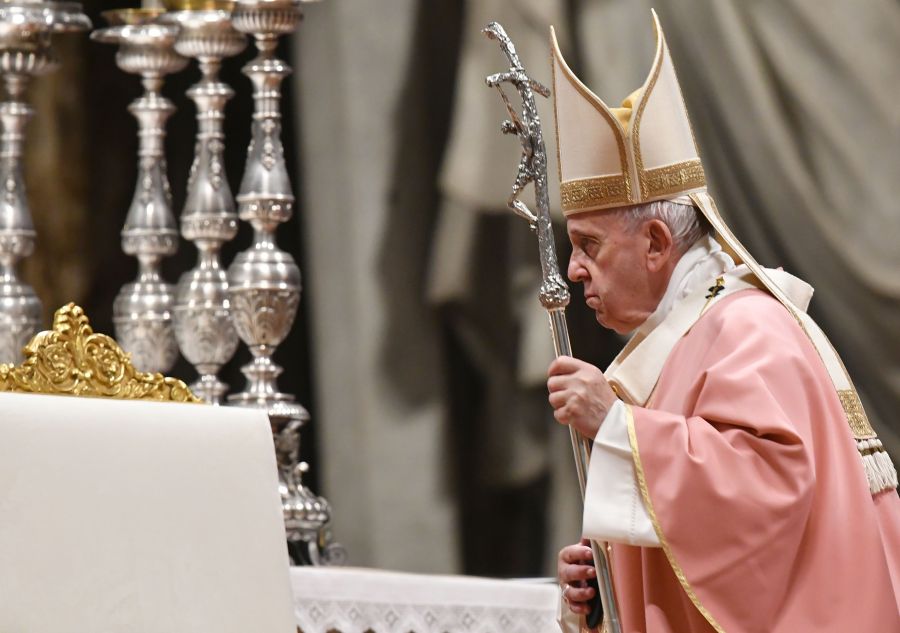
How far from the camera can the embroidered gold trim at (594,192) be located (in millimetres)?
3301

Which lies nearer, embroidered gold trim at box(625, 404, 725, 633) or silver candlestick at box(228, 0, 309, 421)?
embroidered gold trim at box(625, 404, 725, 633)

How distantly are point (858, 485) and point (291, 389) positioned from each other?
386 cm

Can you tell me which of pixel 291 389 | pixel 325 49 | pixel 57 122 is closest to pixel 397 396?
pixel 291 389

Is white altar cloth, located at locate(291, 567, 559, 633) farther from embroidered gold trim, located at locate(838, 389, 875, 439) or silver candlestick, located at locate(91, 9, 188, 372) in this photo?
embroidered gold trim, located at locate(838, 389, 875, 439)

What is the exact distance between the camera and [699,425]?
118 inches

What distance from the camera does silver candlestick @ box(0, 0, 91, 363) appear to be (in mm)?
5359

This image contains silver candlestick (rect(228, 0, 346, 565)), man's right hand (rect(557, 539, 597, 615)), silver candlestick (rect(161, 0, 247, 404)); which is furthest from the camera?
silver candlestick (rect(161, 0, 247, 404))

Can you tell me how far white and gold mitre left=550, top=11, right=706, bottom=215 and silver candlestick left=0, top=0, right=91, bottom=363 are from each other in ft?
8.17

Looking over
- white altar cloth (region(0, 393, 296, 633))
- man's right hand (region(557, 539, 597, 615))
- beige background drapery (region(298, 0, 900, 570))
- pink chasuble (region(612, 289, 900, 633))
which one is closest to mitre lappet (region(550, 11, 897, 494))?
pink chasuble (region(612, 289, 900, 633))

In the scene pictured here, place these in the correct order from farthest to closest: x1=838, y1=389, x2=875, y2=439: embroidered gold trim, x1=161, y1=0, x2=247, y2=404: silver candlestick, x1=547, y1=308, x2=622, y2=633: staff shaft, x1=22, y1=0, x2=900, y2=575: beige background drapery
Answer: x1=22, y1=0, x2=900, y2=575: beige background drapery < x1=161, y1=0, x2=247, y2=404: silver candlestick < x1=838, y1=389, x2=875, y2=439: embroidered gold trim < x1=547, y1=308, x2=622, y2=633: staff shaft

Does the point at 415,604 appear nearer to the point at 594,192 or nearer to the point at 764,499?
the point at 594,192

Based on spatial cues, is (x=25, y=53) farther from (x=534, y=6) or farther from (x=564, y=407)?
(x=564, y=407)

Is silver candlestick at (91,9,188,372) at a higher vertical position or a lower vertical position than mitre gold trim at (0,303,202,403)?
higher

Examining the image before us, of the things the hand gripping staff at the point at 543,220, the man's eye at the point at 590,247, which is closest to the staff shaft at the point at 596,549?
the hand gripping staff at the point at 543,220
